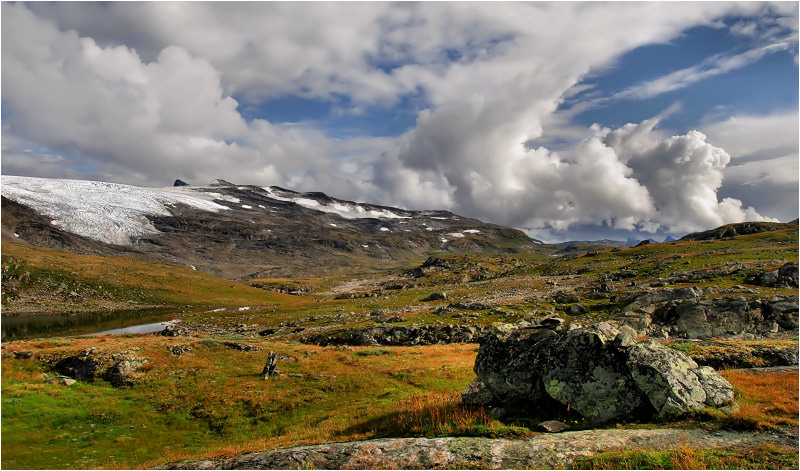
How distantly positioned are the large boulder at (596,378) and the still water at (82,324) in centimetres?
10654

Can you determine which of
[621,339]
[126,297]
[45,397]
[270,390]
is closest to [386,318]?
[270,390]

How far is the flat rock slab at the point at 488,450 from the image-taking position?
46.0ft

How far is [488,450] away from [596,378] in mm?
6914

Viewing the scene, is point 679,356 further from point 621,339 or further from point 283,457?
point 283,457

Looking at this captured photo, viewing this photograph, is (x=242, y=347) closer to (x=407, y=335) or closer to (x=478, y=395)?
(x=407, y=335)

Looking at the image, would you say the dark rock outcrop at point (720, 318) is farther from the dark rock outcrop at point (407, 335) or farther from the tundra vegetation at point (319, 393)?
the dark rock outcrop at point (407, 335)

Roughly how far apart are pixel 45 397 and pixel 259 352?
2496 cm

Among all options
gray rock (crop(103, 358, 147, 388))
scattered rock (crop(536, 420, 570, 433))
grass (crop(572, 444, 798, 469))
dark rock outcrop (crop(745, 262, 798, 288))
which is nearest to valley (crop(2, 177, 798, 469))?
grass (crop(572, 444, 798, 469))

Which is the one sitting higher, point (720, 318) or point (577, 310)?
point (720, 318)

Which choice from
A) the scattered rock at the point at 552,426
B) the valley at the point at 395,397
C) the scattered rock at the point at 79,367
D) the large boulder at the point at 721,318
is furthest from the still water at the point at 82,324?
the large boulder at the point at 721,318

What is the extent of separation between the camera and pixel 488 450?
15.0 metres

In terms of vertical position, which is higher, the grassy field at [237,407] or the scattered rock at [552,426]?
the scattered rock at [552,426]

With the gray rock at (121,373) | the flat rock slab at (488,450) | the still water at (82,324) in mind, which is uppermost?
the flat rock slab at (488,450)

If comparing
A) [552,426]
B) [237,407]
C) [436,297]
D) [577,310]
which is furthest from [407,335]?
[436,297]
